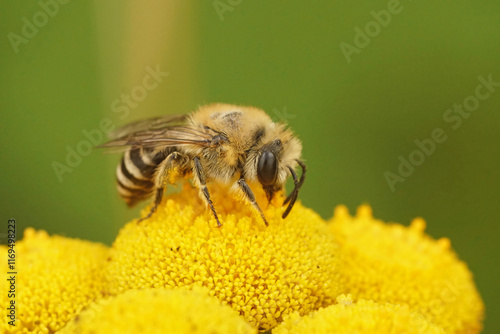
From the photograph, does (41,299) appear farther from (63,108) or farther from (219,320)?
(63,108)

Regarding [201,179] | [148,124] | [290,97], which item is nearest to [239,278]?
[201,179]

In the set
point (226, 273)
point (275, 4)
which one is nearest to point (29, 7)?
point (275, 4)

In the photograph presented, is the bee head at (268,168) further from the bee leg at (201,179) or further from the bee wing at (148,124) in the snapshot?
the bee wing at (148,124)

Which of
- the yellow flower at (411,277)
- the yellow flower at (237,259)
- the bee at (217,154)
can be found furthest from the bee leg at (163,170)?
the yellow flower at (411,277)

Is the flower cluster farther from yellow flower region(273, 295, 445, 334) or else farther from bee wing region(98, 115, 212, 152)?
bee wing region(98, 115, 212, 152)

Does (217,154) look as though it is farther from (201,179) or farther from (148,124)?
(148,124)
